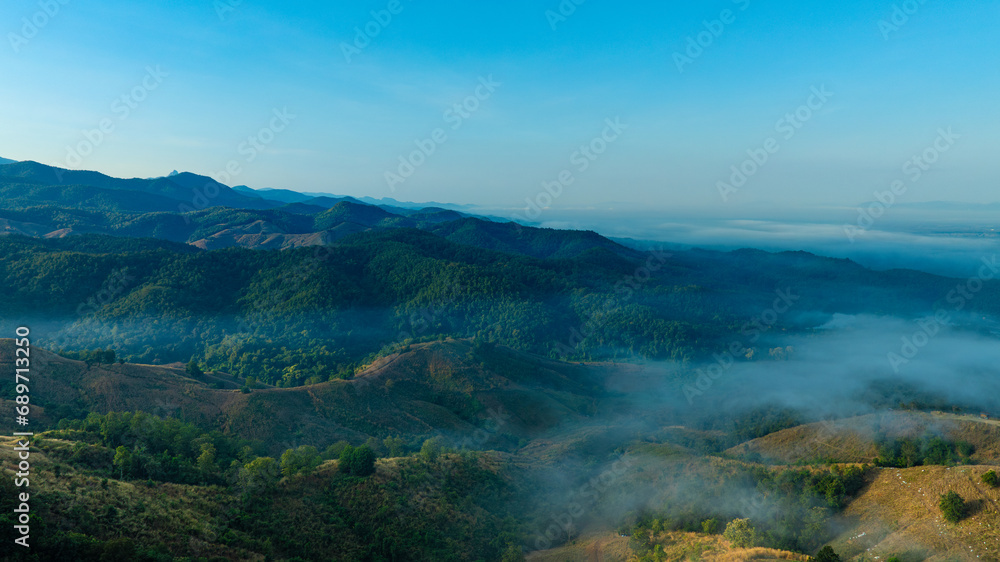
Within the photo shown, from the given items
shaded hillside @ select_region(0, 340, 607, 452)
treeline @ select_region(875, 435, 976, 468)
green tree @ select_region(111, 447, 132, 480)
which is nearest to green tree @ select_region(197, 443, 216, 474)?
green tree @ select_region(111, 447, 132, 480)

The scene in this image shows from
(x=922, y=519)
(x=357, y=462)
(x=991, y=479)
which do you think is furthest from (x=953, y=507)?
(x=357, y=462)

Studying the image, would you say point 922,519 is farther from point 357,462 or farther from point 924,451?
point 357,462

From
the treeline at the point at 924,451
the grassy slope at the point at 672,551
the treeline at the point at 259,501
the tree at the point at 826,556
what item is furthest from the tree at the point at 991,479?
the treeline at the point at 259,501

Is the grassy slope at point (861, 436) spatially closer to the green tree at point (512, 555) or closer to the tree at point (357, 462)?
the green tree at point (512, 555)

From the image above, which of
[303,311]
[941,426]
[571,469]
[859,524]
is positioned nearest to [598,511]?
[571,469]

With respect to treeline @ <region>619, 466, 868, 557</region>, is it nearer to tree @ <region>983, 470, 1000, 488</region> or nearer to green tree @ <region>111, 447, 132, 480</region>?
tree @ <region>983, 470, 1000, 488</region>

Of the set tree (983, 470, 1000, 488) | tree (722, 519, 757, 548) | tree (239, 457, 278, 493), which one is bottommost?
tree (722, 519, 757, 548)

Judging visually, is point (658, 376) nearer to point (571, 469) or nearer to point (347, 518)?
point (571, 469)
